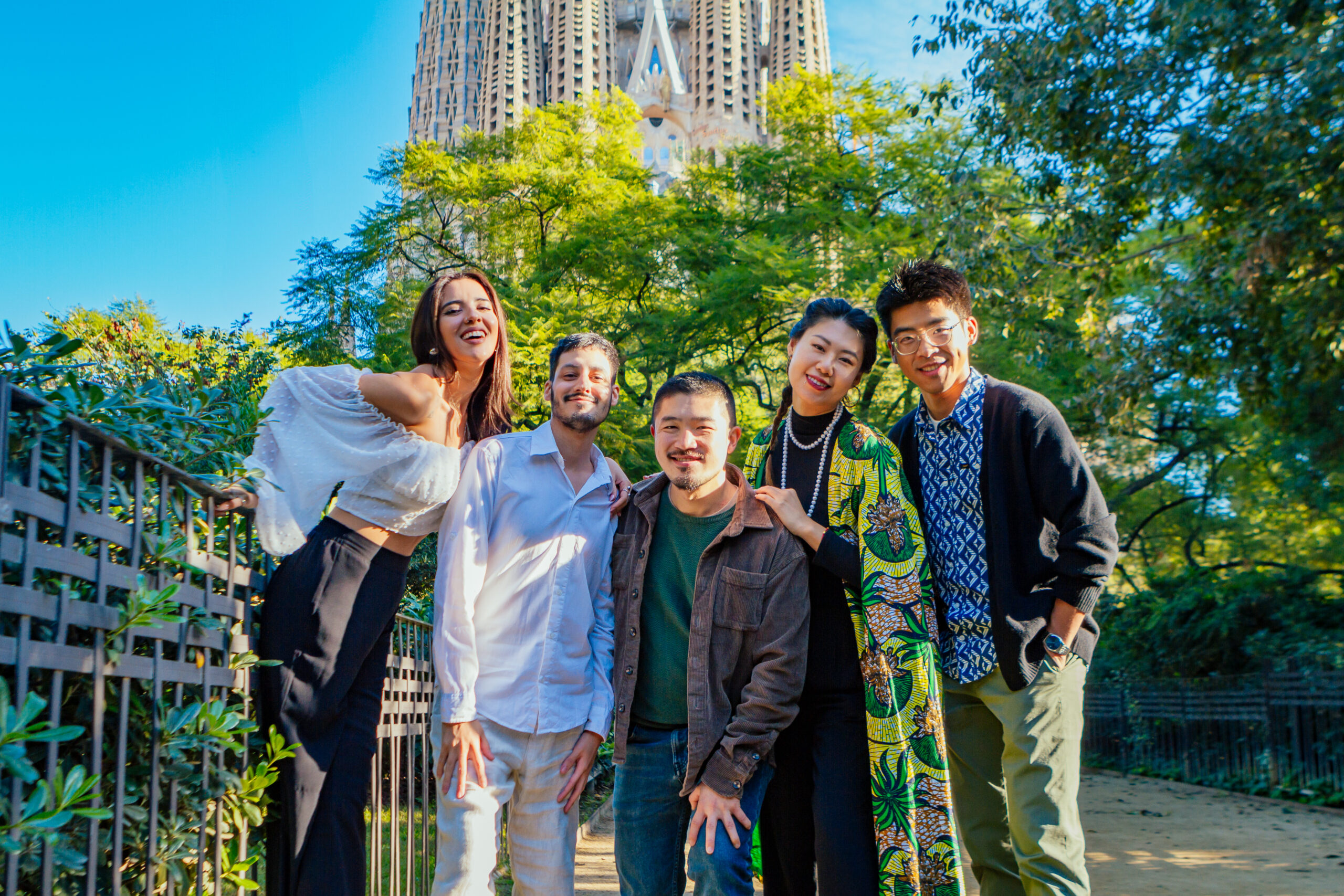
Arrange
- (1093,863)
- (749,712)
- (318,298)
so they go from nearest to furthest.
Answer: (749,712), (1093,863), (318,298)

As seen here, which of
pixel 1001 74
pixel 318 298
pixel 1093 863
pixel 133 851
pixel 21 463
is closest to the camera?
pixel 21 463

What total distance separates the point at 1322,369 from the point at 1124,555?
16.2m

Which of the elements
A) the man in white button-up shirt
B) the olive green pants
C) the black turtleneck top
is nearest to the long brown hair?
the man in white button-up shirt

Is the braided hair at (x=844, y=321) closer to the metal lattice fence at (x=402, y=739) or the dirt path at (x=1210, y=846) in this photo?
the metal lattice fence at (x=402, y=739)

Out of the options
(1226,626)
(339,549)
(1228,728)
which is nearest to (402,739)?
(339,549)

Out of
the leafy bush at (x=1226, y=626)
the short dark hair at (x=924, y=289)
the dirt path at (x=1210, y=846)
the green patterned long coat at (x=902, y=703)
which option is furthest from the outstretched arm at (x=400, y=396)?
the leafy bush at (x=1226, y=626)

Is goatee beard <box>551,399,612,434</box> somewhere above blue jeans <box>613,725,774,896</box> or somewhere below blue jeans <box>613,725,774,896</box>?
above

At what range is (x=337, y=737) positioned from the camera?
2576 millimetres

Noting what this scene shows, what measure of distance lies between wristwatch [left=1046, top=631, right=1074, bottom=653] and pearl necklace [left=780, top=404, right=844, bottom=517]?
79 centimetres

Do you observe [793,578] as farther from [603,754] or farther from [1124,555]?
[1124,555]

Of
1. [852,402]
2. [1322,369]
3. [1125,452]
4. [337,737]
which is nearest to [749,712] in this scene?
[337,737]

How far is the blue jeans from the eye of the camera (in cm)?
287

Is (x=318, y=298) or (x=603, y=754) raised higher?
(x=318, y=298)

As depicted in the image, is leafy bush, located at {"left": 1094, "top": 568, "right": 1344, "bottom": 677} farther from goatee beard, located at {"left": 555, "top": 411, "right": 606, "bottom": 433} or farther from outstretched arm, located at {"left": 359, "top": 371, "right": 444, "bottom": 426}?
outstretched arm, located at {"left": 359, "top": 371, "right": 444, "bottom": 426}
